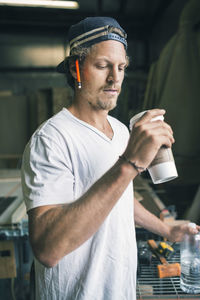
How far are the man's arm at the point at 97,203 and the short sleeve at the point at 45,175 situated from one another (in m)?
0.07

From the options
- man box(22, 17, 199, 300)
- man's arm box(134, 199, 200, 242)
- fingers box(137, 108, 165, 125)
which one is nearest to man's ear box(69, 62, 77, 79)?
man box(22, 17, 199, 300)

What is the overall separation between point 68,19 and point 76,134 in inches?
217

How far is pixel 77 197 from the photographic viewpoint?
90cm

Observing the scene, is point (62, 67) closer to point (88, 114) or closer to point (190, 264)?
point (88, 114)

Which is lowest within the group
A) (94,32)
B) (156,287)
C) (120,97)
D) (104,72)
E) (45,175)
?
(156,287)

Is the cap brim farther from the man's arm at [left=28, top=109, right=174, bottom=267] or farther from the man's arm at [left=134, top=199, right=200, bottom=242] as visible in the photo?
the man's arm at [left=134, top=199, right=200, bottom=242]

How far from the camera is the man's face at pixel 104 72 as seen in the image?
983 mm

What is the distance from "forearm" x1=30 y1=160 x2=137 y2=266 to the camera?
0.71 meters

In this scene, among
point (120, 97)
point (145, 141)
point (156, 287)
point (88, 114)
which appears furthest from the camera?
point (120, 97)

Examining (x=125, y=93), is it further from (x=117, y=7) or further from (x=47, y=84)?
(x=47, y=84)

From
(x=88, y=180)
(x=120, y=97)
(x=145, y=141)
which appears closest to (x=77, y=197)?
(x=88, y=180)

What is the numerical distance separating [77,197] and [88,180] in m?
0.07

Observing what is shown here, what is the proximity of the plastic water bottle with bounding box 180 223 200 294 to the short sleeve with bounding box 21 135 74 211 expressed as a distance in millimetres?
694

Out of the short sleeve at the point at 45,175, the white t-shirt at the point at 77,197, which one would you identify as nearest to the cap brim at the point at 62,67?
the white t-shirt at the point at 77,197
